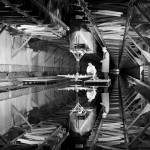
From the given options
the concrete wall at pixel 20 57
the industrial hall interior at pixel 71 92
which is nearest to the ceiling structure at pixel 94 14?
the industrial hall interior at pixel 71 92

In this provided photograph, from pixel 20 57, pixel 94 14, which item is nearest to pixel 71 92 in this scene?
pixel 94 14

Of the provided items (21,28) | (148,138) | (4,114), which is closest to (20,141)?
(148,138)

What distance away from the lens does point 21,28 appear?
63.8 feet

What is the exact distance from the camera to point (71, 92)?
44.3 ft

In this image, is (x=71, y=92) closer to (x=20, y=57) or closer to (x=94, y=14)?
(x=94, y=14)

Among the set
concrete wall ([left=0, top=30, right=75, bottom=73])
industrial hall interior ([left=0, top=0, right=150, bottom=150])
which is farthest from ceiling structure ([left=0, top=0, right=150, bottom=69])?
concrete wall ([left=0, top=30, right=75, bottom=73])

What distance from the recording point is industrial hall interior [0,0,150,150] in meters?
4.12

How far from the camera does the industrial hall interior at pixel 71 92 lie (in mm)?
4120

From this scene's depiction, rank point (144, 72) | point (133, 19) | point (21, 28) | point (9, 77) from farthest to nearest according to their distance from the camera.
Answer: point (144, 72) → point (9, 77) → point (21, 28) → point (133, 19)

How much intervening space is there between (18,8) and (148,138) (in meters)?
9.76

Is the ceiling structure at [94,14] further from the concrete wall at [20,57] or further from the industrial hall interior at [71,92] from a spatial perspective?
the concrete wall at [20,57]

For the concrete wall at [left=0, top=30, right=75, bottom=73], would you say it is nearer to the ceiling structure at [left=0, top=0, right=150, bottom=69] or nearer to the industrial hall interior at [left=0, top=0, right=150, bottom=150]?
the industrial hall interior at [left=0, top=0, right=150, bottom=150]

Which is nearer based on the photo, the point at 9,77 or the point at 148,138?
the point at 148,138

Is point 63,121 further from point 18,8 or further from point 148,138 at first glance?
point 18,8
